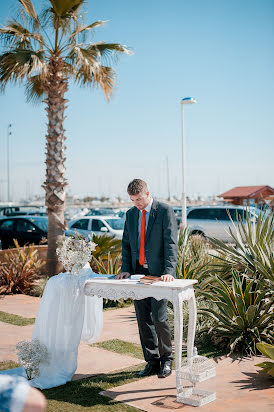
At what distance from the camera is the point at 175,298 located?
4.46 metres

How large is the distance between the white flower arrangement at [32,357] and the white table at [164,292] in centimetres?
79

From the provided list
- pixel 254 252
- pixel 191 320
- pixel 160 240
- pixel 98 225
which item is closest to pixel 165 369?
pixel 191 320

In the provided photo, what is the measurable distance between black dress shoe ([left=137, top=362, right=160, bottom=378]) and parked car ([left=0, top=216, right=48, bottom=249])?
426 inches

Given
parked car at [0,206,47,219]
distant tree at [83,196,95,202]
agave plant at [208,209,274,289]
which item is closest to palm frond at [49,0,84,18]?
agave plant at [208,209,274,289]

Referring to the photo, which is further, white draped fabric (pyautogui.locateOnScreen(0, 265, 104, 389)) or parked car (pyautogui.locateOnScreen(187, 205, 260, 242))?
parked car (pyautogui.locateOnScreen(187, 205, 260, 242))

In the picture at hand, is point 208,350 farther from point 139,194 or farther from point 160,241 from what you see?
point 139,194

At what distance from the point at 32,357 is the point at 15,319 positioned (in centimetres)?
352

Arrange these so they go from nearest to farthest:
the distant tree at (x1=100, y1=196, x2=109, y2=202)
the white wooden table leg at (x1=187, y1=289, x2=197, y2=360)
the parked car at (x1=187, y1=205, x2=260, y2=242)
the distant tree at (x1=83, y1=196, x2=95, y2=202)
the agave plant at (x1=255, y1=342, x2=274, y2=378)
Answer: the agave plant at (x1=255, y1=342, x2=274, y2=378) → the white wooden table leg at (x1=187, y1=289, x2=197, y2=360) → the parked car at (x1=187, y1=205, x2=260, y2=242) → the distant tree at (x1=100, y1=196, x2=109, y2=202) → the distant tree at (x1=83, y1=196, x2=95, y2=202)

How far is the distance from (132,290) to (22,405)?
2838mm

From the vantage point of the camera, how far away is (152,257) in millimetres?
5098

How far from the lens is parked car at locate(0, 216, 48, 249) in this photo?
1591cm

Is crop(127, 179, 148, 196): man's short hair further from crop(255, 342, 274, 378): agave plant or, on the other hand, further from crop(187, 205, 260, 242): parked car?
crop(187, 205, 260, 242): parked car

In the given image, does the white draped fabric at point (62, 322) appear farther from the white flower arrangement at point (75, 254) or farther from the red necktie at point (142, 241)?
the red necktie at point (142, 241)

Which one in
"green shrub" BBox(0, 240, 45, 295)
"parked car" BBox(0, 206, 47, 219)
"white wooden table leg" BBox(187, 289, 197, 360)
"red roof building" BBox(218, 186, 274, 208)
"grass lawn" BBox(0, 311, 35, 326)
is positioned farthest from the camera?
"red roof building" BBox(218, 186, 274, 208)
